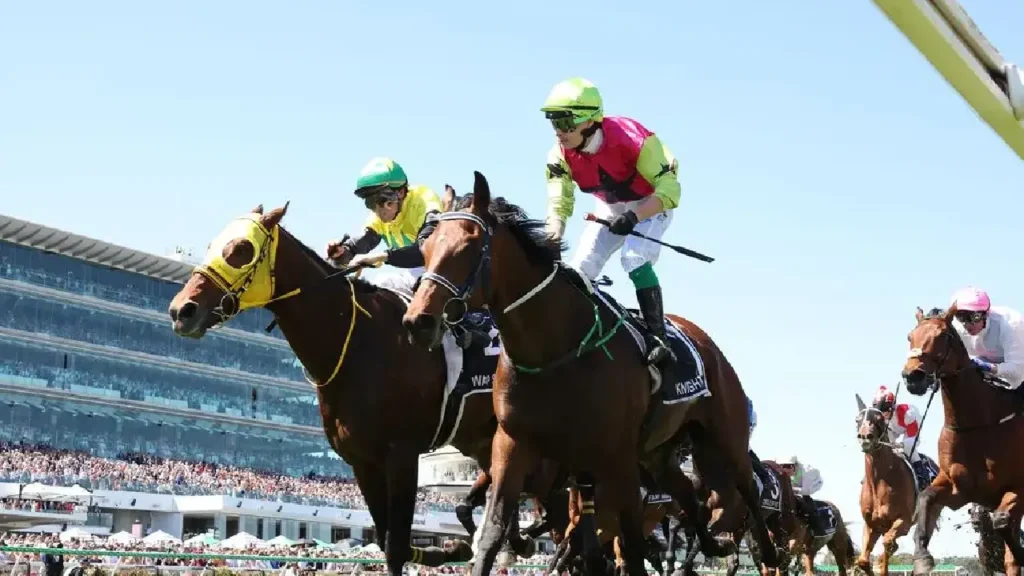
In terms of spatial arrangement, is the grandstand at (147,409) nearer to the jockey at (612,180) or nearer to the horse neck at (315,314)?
the horse neck at (315,314)

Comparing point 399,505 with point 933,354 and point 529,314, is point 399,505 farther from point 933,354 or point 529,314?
point 933,354

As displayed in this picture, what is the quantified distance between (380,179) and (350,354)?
66.0 inches

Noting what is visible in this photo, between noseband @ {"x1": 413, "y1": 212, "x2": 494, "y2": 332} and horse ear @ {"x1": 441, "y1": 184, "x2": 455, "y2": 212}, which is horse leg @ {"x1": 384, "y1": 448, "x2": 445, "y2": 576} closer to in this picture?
noseband @ {"x1": 413, "y1": 212, "x2": 494, "y2": 332}

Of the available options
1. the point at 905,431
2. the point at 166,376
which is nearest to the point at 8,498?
the point at 166,376

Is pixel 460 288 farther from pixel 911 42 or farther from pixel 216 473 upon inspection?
pixel 216 473

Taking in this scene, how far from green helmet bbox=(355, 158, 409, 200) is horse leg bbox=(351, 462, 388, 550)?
221 centimetres

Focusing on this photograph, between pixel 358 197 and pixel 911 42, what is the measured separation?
738cm

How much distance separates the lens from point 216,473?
63.3 metres

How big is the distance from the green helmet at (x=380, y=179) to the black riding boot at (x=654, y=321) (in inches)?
86.7

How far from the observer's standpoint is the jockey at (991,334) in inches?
408

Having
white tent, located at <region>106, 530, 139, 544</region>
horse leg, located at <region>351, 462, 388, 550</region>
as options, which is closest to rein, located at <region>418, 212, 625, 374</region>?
horse leg, located at <region>351, 462, 388, 550</region>

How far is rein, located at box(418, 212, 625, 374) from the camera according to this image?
19.4ft

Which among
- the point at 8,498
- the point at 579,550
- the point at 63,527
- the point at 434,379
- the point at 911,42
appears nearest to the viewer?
the point at 911,42

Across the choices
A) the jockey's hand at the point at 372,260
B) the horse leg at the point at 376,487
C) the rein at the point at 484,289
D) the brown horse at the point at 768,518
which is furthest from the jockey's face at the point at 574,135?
the brown horse at the point at 768,518
